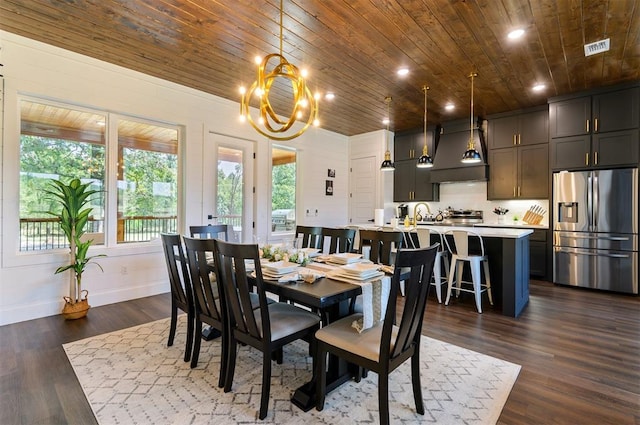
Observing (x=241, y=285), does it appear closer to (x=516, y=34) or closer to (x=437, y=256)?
(x=437, y=256)

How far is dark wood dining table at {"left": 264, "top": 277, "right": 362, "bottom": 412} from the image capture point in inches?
66.5

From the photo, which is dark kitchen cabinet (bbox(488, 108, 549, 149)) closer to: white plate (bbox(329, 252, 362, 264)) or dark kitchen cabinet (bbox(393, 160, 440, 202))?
dark kitchen cabinet (bbox(393, 160, 440, 202))

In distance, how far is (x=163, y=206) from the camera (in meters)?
4.48

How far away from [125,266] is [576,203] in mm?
6360

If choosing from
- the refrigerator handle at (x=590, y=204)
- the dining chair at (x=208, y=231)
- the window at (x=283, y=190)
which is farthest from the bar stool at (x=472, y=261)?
the window at (x=283, y=190)

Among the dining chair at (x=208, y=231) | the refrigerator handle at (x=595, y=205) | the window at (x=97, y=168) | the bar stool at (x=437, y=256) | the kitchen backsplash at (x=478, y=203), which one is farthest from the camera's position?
the kitchen backsplash at (x=478, y=203)

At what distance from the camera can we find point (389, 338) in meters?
1.54

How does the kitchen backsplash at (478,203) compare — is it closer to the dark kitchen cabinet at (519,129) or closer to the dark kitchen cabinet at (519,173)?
the dark kitchen cabinet at (519,173)

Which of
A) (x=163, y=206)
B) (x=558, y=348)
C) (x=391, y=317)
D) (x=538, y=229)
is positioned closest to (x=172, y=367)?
(x=391, y=317)

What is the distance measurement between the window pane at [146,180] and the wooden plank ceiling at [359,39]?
Result: 2.64 feet

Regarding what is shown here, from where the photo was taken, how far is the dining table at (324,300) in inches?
66.7

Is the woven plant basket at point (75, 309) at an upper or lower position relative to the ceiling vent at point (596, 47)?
lower

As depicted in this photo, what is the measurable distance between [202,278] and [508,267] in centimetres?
315

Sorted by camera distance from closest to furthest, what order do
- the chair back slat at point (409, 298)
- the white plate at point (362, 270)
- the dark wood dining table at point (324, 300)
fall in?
the chair back slat at point (409, 298) → the dark wood dining table at point (324, 300) → the white plate at point (362, 270)
